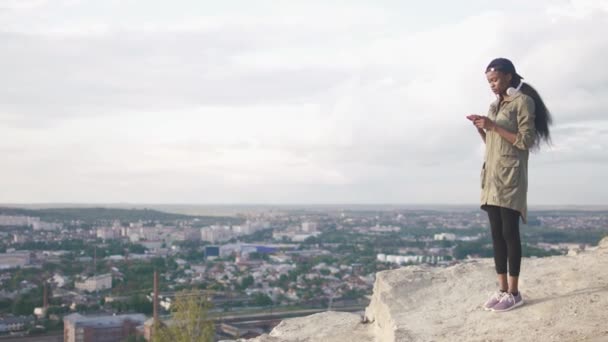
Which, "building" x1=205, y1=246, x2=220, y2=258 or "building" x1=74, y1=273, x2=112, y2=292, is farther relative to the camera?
"building" x1=205, y1=246, x2=220, y2=258

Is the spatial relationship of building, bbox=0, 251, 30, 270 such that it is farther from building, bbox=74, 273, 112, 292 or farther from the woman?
the woman

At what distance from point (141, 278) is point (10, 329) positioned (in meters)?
17.3

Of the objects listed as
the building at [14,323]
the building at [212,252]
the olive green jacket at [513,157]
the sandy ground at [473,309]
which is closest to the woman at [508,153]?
the olive green jacket at [513,157]

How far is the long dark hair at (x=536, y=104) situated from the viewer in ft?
17.7

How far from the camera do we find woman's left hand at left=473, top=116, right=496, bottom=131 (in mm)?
5239

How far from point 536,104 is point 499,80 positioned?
316mm

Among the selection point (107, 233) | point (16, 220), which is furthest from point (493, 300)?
point (16, 220)

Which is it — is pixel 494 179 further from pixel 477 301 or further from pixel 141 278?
pixel 141 278

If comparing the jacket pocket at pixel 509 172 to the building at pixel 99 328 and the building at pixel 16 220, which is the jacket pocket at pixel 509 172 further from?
the building at pixel 16 220

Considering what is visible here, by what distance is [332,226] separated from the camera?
4245 inches

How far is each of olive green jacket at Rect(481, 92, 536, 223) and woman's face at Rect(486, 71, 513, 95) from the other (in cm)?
9

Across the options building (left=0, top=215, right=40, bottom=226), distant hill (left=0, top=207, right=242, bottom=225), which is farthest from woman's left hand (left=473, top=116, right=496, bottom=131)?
distant hill (left=0, top=207, right=242, bottom=225)

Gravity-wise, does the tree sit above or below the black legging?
below

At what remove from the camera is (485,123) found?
17.2 ft
